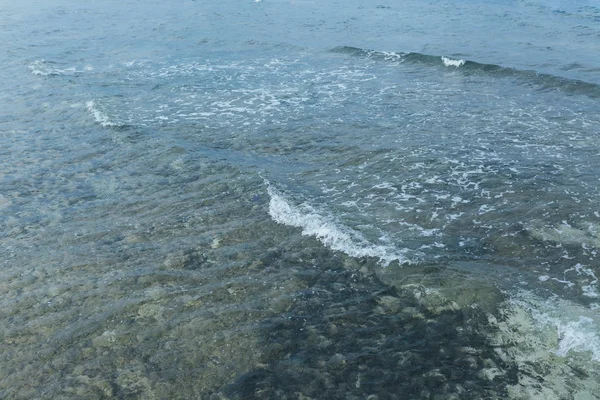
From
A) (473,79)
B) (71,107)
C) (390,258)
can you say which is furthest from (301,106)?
(390,258)

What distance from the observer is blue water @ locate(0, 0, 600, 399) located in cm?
780

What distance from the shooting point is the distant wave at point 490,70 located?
20.4 meters

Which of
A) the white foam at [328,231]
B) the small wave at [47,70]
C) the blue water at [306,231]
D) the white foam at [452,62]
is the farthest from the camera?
the small wave at [47,70]

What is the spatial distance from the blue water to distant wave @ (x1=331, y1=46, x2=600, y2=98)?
125 mm

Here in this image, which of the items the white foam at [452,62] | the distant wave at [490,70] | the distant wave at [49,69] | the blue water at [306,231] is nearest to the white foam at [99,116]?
the blue water at [306,231]

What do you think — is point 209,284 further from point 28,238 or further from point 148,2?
point 148,2

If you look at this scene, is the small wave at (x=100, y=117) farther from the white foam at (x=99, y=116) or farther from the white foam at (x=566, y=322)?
the white foam at (x=566, y=322)

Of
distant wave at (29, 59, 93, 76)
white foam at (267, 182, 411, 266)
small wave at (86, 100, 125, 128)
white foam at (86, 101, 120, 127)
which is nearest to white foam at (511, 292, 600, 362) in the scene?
white foam at (267, 182, 411, 266)

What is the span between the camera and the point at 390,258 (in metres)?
10.3

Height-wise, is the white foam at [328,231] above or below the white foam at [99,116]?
above

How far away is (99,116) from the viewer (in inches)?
767

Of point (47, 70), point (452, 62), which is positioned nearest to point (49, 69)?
→ point (47, 70)

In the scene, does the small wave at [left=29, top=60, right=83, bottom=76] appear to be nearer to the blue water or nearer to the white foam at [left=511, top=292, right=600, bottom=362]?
the blue water

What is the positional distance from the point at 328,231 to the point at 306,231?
534 mm
